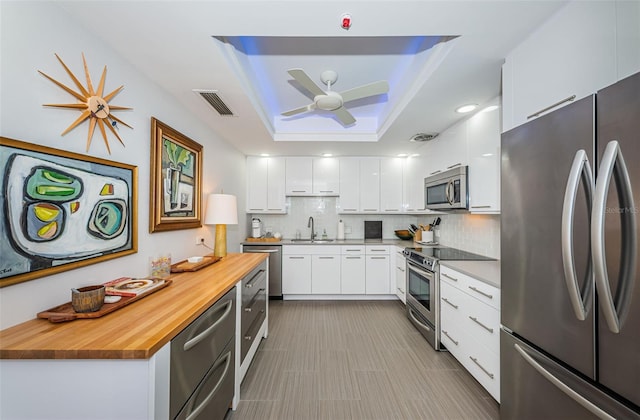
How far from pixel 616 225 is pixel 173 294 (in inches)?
77.9

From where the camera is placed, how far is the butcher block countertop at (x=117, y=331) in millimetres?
813

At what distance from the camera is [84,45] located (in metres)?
1.28

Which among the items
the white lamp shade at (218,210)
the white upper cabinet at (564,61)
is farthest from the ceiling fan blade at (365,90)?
the white lamp shade at (218,210)

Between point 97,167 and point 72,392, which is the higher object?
point 97,167

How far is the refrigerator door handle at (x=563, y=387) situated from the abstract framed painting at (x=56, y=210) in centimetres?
225

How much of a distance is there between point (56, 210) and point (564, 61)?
250 centimetres

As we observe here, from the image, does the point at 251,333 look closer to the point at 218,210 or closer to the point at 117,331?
the point at 218,210

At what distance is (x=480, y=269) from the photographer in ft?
6.66

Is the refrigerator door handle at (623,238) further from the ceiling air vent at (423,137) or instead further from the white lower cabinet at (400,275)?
the white lower cabinet at (400,275)

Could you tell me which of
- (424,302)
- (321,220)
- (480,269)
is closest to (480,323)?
(480,269)

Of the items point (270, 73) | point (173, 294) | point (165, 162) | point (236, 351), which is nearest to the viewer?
point (173, 294)

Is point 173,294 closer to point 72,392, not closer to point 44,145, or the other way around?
point 72,392

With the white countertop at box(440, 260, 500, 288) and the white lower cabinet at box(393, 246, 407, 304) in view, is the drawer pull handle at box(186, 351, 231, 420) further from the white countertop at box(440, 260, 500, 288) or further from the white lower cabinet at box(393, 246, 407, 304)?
the white lower cabinet at box(393, 246, 407, 304)

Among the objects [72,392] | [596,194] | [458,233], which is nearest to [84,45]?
[72,392]
